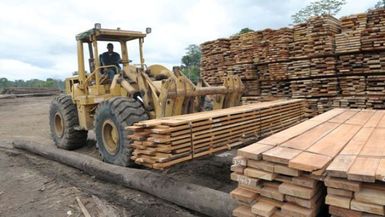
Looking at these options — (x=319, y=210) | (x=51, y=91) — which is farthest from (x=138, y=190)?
(x=51, y=91)

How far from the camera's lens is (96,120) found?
6.92 m

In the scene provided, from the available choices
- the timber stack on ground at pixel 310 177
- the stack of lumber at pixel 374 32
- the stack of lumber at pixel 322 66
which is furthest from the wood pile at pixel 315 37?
the timber stack on ground at pixel 310 177

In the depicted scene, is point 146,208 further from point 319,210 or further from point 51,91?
point 51,91

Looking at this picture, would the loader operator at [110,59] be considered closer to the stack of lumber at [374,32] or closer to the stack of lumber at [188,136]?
the stack of lumber at [188,136]

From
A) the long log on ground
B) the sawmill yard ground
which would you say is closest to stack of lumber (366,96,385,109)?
the sawmill yard ground

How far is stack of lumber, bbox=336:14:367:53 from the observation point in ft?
27.9

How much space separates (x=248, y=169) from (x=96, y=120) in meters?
4.44

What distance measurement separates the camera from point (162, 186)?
5109 millimetres

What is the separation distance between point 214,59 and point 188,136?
7.32 meters

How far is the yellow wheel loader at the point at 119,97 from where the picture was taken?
6.21 metres

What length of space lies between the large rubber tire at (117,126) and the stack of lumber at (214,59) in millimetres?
5691

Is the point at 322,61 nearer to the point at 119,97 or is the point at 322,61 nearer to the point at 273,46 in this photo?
the point at 273,46

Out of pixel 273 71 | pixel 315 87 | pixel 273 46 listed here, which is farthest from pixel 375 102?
pixel 273 46

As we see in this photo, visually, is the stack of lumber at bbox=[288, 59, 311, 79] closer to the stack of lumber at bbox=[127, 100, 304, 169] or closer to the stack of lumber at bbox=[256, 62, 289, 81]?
the stack of lumber at bbox=[256, 62, 289, 81]
